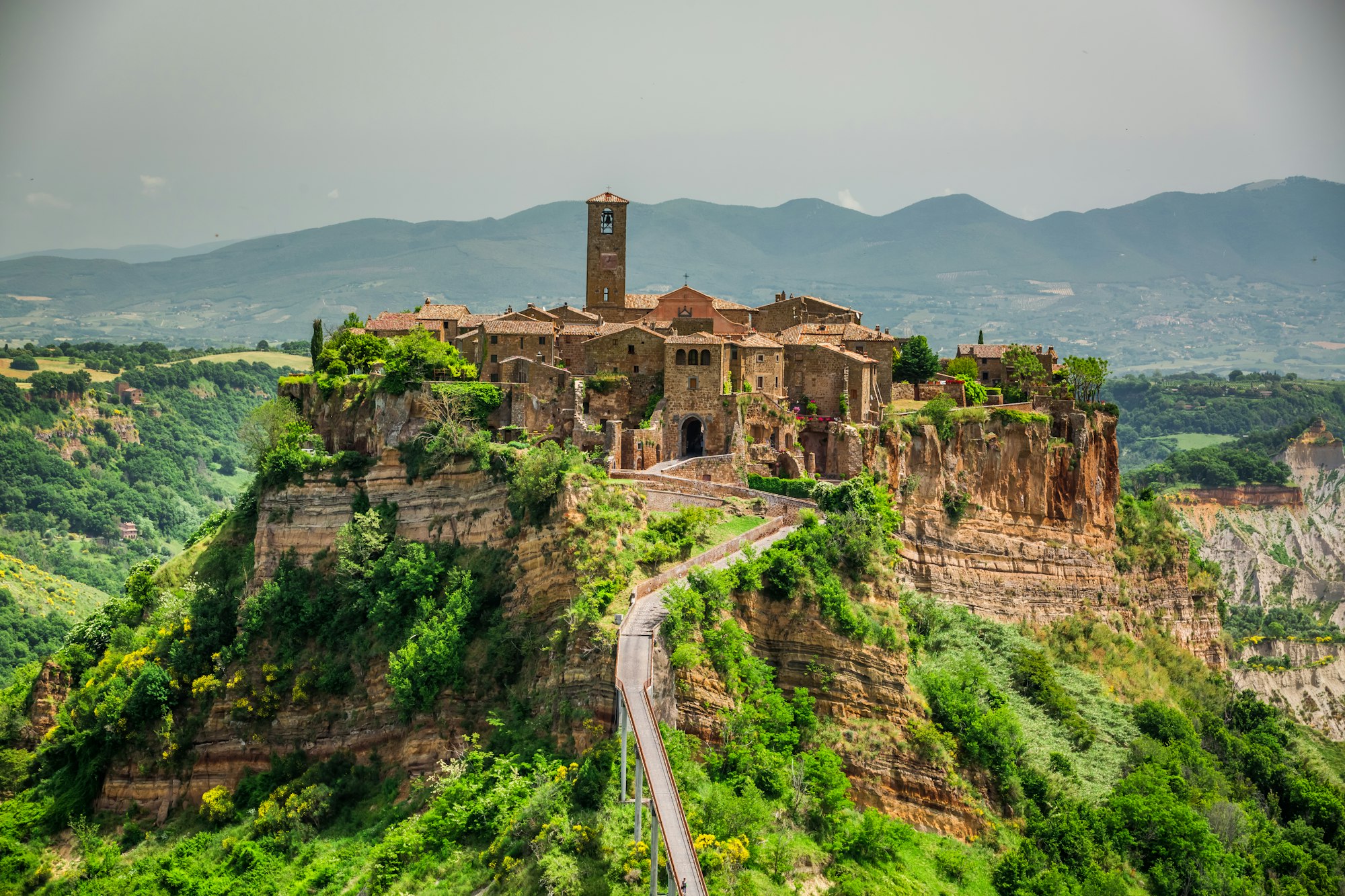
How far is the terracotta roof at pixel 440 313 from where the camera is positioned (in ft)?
229

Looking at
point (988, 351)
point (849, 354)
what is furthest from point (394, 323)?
point (988, 351)

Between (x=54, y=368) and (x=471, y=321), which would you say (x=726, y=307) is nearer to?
(x=471, y=321)

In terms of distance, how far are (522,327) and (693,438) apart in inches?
424

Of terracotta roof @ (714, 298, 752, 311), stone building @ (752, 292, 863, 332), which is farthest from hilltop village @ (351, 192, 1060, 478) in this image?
stone building @ (752, 292, 863, 332)

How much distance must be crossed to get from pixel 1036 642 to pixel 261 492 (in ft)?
128

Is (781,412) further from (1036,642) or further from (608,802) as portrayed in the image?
(608,802)

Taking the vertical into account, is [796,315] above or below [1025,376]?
above

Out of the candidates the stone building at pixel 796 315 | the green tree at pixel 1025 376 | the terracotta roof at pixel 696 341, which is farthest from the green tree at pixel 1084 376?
the terracotta roof at pixel 696 341

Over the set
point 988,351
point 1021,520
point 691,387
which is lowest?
point 1021,520

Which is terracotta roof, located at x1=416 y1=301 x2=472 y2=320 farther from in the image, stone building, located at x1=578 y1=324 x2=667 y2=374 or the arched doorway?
the arched doorway

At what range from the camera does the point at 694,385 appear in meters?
56.5

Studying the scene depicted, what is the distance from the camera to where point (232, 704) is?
173 feet

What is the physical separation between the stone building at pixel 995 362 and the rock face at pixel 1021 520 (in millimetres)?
6419

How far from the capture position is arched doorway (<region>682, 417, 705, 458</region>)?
5681 centimetres
